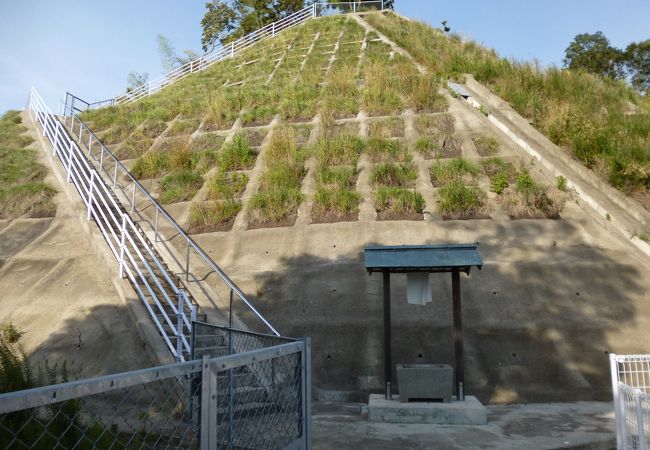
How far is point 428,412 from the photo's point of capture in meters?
7.97

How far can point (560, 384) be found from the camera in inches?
359

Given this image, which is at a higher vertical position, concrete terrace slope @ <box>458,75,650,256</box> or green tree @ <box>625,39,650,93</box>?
green tree @ <box>625,39,650,93</box>

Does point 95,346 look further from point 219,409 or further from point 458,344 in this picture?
point 219,409

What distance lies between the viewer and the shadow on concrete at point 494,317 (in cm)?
935

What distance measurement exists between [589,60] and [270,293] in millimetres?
51894

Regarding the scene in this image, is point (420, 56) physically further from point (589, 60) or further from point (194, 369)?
point (589, 60)

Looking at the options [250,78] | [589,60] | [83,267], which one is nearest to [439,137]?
[83,267]

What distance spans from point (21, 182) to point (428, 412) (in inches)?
542

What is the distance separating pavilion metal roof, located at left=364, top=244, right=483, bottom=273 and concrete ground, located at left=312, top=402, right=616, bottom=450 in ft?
7.36

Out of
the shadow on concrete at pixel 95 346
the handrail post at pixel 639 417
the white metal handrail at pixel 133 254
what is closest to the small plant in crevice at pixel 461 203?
the white metal handrail at pixel 133 254

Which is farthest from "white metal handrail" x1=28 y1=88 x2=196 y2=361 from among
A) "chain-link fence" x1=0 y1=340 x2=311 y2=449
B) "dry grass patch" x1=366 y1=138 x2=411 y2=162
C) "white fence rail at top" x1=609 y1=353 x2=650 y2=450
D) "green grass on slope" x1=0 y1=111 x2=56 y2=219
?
"dry grass patch" x1=366 y1=138 x2=411 y2=162

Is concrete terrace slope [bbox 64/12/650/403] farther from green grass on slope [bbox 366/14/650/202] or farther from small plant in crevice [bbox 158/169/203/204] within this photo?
green grass on slope [bbox 366/14/650/202]

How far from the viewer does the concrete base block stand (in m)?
7.80

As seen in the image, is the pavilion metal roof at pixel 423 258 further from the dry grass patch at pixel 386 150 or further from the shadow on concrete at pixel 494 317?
the dry grass patch at pixel 386 150
